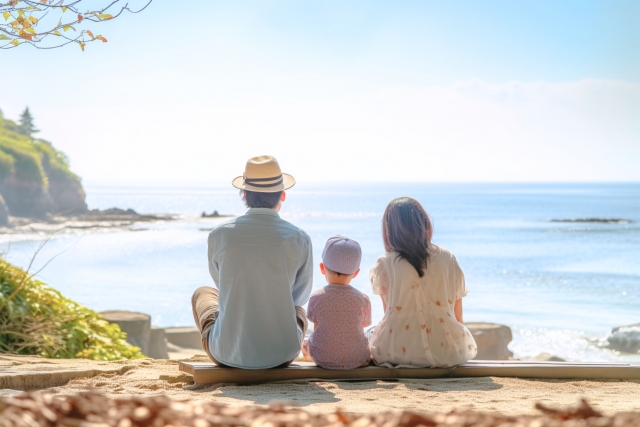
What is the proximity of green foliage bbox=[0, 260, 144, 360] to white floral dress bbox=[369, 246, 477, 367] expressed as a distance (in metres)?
2.72

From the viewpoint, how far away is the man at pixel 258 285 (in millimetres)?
3715

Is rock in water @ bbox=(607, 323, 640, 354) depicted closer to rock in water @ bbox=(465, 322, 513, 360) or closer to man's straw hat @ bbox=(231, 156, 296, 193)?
rock in water @ bbox=(465, 322, 513, 360)

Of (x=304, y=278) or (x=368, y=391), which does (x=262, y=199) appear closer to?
(x=304, y=278)

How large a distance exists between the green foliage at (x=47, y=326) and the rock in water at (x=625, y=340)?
372 inches

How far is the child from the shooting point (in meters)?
3.95

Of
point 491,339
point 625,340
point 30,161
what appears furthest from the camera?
point 30,161

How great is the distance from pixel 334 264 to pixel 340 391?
0.79 meters

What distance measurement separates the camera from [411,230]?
13.0 ft

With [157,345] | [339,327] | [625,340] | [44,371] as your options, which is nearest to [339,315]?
[339,327]

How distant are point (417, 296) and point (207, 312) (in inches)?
49.2

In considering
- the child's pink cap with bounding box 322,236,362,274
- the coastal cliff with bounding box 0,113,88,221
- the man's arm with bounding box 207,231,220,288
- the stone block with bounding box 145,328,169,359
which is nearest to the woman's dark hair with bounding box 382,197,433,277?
the child's pink cap with bounding box 322,236,362,274

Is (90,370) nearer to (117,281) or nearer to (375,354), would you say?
(375,354)

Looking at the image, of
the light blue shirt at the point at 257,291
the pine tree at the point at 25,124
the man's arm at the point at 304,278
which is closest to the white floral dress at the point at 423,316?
the man's arm at the point at 304,278

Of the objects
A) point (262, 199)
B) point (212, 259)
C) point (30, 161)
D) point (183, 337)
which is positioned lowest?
point (183, 337)
